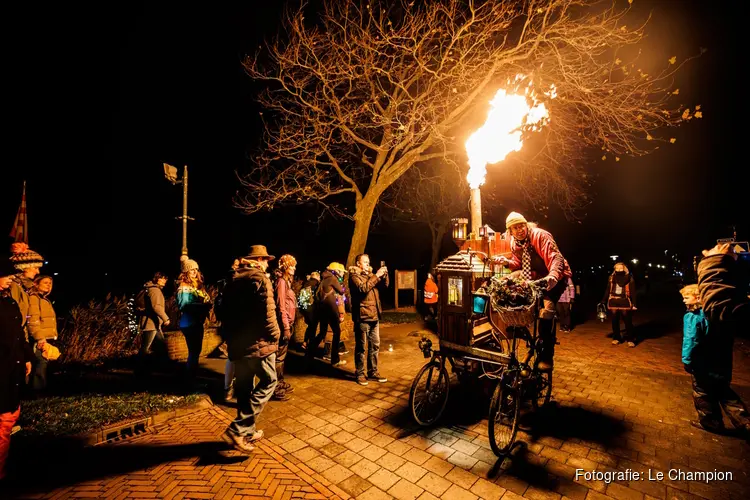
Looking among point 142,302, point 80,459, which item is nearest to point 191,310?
point 142,302

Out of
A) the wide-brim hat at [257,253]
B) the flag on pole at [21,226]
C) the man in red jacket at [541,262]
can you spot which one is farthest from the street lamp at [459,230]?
the flag on pole at [21,226]

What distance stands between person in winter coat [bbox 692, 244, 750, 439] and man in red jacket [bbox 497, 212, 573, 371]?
1.45 meters

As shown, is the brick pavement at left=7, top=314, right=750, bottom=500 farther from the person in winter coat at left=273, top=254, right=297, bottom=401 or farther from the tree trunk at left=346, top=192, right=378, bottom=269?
the tree trunk at left=346, top=192, right=378, bottom=269

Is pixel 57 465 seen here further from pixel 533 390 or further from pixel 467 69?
pixel 467 69

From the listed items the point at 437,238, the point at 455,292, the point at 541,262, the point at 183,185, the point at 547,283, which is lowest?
the point at 455,292

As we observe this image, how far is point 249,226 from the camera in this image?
27359mm

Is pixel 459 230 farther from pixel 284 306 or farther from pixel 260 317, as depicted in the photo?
pixel 260 317

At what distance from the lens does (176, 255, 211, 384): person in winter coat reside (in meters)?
5.73

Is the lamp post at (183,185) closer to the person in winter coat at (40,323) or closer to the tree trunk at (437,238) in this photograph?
the person in winter coat at (40,323)

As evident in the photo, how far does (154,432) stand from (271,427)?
150cm

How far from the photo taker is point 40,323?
5.17m

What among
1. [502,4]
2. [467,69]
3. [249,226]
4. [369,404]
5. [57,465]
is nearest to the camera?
[57,465]

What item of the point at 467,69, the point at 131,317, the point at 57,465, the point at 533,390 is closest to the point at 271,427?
the point at 57,465

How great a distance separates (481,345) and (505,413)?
113cm
